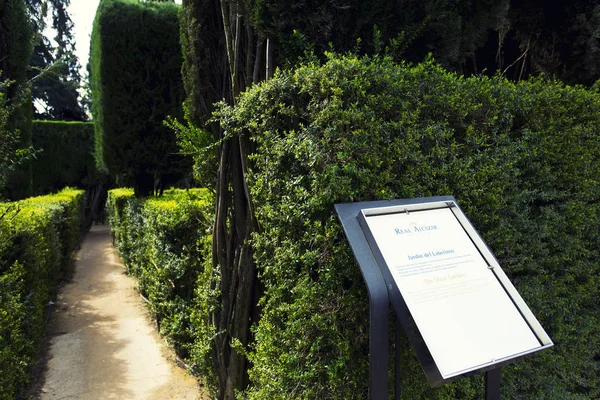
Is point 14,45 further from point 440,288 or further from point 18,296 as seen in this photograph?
point 440,288

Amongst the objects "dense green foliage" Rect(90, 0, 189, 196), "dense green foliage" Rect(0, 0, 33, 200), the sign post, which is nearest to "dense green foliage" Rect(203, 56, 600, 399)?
the sign post

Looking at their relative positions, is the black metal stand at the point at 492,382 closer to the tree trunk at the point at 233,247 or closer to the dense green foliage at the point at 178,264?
the tree trunk at the point at 233,247

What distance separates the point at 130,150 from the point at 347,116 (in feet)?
31.2

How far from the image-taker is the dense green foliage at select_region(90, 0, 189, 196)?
1003 centimetres

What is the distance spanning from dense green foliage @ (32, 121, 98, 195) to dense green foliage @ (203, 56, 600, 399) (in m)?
20.0

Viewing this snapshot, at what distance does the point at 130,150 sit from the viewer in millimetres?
10281

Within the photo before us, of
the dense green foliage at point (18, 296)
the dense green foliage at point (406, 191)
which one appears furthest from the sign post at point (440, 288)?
the dense green foliage at point (18, 296)

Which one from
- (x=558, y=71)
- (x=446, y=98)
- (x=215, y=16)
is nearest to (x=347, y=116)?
(x=446, y=98)

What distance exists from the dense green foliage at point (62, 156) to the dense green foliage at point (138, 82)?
35.5ft

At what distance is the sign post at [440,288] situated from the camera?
163 centimetres

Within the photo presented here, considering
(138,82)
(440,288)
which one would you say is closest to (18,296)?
(440,288)

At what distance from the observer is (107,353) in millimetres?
5277

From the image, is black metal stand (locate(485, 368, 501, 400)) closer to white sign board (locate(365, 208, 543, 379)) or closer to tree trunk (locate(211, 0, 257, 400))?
white sign board (locate(365, 208, 543, 379))

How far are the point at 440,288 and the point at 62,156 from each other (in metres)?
22.0
